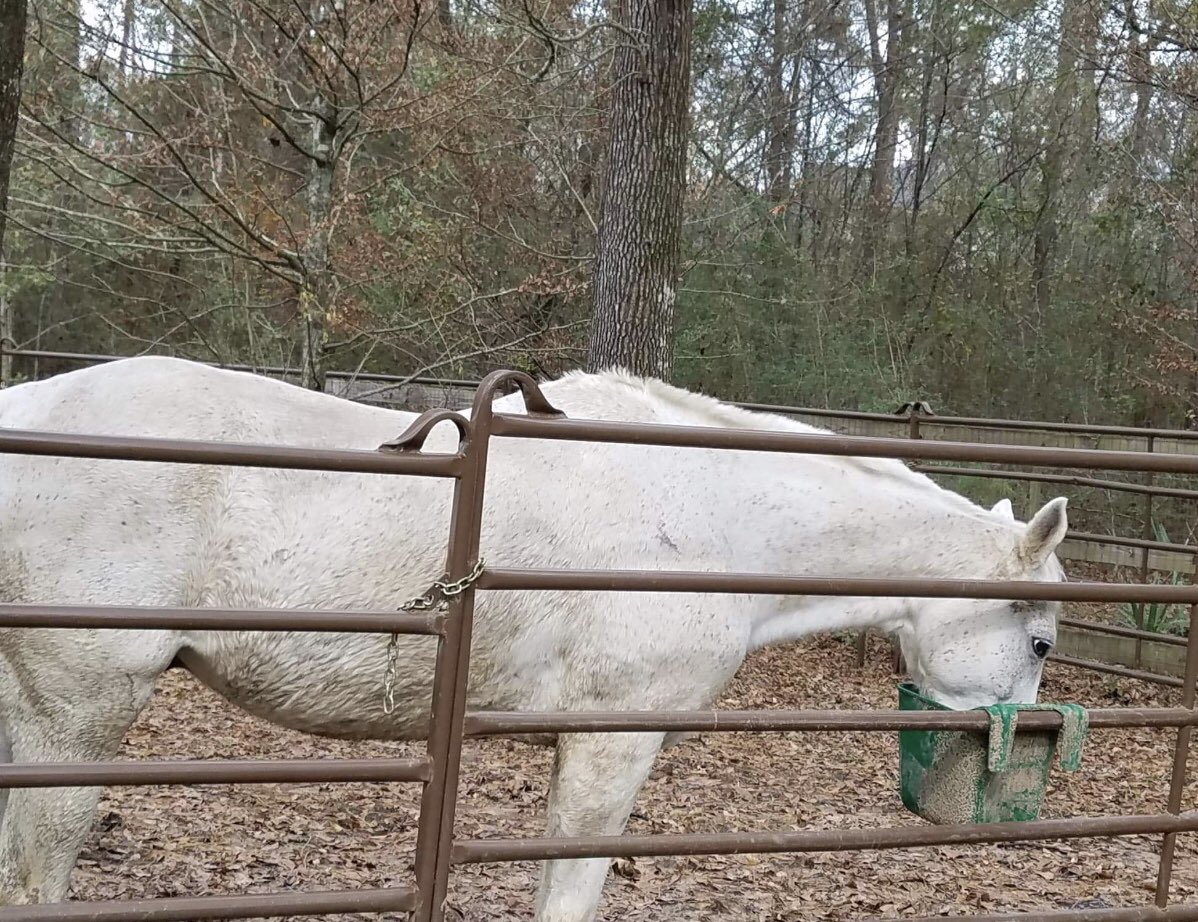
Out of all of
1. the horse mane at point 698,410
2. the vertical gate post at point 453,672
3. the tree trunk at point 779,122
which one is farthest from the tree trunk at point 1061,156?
the vertical gate post at point 453,672

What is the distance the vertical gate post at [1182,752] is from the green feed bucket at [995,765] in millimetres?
419

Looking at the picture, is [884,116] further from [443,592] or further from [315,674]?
[443,592]

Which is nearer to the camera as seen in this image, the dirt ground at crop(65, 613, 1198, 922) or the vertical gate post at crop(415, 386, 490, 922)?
the vertical gate post at crop(415, 386, 490, 922)

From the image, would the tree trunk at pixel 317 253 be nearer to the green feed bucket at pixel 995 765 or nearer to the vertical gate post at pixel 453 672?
the vertical gate post at pixel 453 672

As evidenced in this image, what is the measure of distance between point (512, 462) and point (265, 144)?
974 centimetres

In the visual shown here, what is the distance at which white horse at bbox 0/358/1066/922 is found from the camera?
255 cm

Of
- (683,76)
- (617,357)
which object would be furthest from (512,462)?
(683,76)

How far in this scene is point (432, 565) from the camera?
2.72 meters

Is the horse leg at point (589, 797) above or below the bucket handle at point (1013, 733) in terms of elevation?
below

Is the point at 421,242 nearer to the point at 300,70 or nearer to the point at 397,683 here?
the point at 300,70

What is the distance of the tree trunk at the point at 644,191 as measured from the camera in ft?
21.2

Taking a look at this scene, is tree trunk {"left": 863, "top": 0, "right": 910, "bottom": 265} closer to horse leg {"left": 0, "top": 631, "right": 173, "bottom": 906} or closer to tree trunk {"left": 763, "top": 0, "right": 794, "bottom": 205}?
tree trunk {"left": 763, "top": 0, "right": 794, "bottom": 205}

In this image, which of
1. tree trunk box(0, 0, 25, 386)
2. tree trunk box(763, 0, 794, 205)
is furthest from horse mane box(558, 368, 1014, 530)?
tree trunk box(763, 0, 794, 205)

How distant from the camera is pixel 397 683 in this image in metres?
2.75
